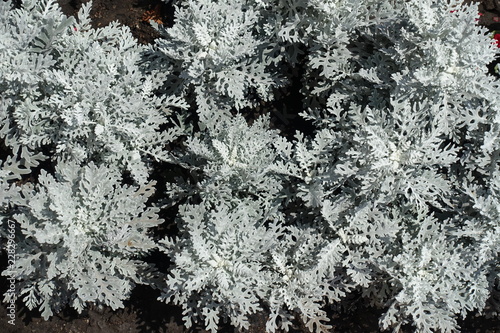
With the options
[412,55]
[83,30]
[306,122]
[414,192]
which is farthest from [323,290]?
[83,30]

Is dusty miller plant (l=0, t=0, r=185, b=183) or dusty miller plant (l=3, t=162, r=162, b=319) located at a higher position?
dusty miller plant (l=0, t=0, r=185, b=183)

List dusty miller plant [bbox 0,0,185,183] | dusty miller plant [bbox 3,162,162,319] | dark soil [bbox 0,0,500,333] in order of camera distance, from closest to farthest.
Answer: dusty miller plant [bbox 3,162,162,319] < dusty miller plant [bbox 0,0,185,183] < dark soil [bbox 0,0,500,333]

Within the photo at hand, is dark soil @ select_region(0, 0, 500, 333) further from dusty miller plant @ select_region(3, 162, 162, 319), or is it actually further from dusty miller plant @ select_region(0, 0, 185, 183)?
dusty miller plant @ select_region(0, 0, 185, 183)

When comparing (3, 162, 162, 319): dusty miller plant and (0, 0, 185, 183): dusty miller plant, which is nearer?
(3, 162, 162, 319): dusty miller plant

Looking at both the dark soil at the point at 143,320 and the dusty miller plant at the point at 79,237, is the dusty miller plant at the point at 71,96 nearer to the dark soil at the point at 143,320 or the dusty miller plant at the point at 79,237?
the dusty miller plant at the point at 79,237

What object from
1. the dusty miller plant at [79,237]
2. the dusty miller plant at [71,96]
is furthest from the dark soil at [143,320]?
the dusty miller plant at [71,96]

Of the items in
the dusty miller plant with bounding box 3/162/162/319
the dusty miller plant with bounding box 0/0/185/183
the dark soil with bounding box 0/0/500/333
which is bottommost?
the dark soil with bounding box 0/0/500/333

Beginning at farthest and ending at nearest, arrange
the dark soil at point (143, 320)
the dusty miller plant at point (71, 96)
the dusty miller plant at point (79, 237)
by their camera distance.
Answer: the dark soil at point (143, 320) < the dusty miller plant at point (71, 96) < the dusty miller plant at point (79, 237)

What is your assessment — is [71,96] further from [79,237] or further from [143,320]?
[143,320]

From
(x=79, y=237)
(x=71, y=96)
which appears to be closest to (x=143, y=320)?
(x=79, y=237)

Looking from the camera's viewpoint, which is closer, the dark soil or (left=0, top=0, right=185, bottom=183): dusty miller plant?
(left=0, top=0, right=185, bottom=183): dusty miller plant

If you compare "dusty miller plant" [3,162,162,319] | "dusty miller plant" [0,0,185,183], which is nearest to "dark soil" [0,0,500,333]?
"dusty miller plant" [3,162,162,319]

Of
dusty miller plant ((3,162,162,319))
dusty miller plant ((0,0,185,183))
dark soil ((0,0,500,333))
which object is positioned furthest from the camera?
dark soil ((0,0,500,333))

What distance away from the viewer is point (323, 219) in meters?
3.80
